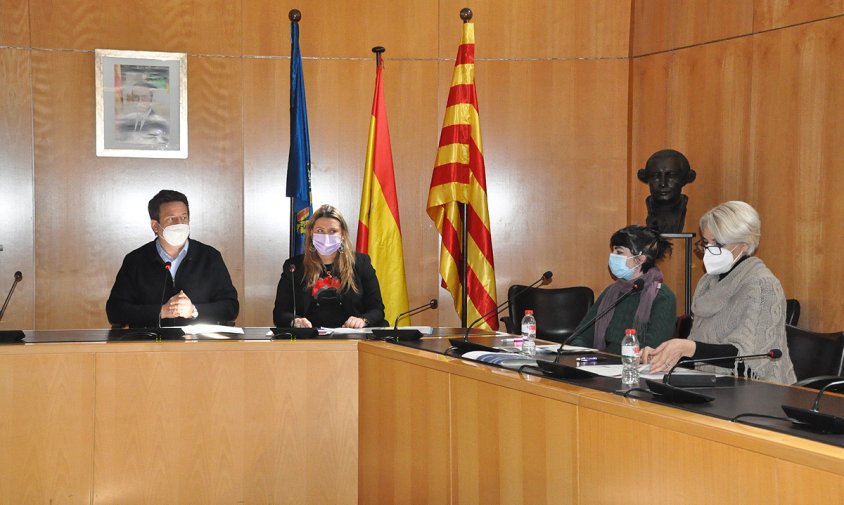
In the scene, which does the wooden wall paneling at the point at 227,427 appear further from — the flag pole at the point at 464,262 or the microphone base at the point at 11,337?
the flag pole at the point at 464,262

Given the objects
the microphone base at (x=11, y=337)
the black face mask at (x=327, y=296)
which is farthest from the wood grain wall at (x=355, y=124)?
the microphone base at (x=11, y=337)

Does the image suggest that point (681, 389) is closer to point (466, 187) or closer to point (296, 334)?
point (296, 334)

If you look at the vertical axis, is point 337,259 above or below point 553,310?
above

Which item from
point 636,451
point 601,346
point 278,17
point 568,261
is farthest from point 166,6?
point 636,451

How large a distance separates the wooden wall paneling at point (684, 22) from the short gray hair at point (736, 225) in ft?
7.81

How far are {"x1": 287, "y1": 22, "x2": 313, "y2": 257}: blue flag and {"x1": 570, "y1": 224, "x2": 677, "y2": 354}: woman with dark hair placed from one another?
2197mm

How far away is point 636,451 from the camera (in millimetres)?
2031

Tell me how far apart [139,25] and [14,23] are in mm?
767

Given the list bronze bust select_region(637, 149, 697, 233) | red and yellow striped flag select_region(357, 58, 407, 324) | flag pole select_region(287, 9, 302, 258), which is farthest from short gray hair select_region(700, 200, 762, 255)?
flag pole select_region(287, 9, 302, 258)

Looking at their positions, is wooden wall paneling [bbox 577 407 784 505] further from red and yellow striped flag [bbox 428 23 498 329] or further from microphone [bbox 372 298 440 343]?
red and yellow striped flag [bbox 428 23 498 329]

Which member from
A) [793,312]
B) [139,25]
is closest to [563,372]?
[793,312]

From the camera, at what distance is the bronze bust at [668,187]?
5.18m

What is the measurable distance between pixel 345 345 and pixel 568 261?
9.55 ft

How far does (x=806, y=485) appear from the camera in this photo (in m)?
1.59
